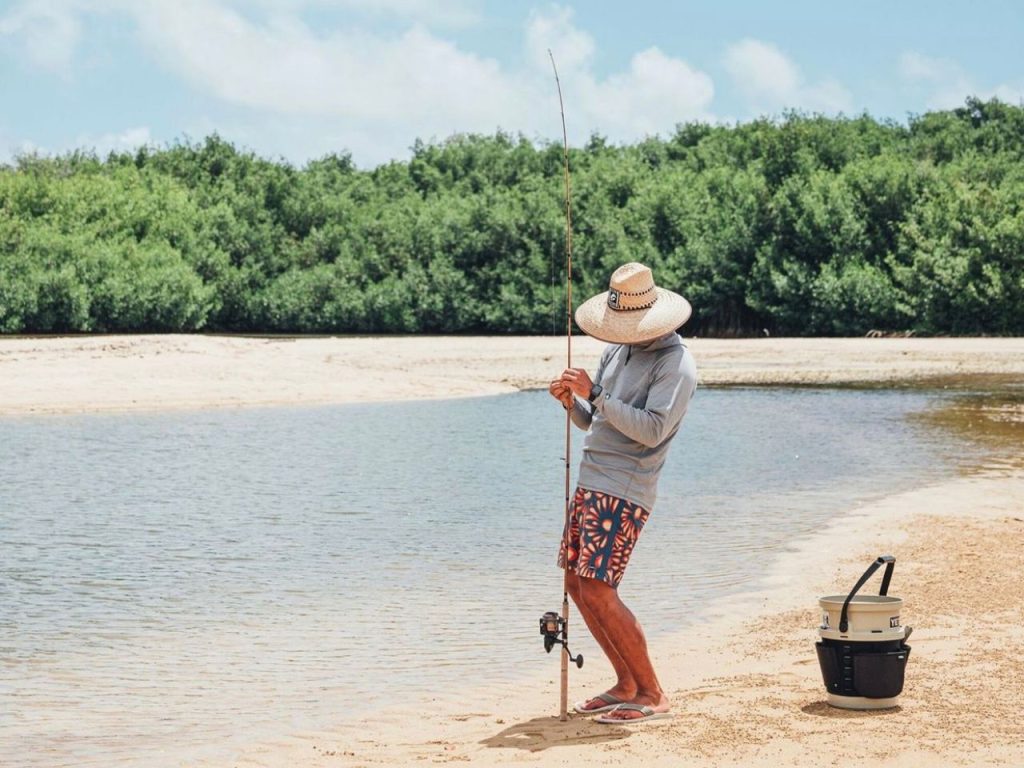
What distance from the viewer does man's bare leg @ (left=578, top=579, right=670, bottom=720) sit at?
5441 millimetres

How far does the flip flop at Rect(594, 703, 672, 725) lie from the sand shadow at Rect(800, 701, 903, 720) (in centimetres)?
54

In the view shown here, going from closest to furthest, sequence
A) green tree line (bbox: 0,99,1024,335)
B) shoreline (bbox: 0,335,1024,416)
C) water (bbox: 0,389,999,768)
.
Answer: water (bbox: 0,389,999,768), shoreline (bbox: 0,335,1024,416), green tree line (bbox: 0,99,1024,335)

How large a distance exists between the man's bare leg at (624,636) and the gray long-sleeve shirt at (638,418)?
1.21 ft

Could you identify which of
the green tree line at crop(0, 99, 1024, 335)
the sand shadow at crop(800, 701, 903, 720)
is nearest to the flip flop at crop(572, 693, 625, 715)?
the sand shadow at crop(800, 701, 903, 720)

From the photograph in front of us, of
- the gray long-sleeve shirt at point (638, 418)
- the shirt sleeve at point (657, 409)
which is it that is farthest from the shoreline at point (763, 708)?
the shirt sleeve at point (657, 409)

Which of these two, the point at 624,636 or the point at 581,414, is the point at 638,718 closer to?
the point at 624,636

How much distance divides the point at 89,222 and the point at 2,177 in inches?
179

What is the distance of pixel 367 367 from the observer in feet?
101

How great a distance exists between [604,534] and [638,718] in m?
0.74

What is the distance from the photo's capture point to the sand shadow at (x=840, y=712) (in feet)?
17.8

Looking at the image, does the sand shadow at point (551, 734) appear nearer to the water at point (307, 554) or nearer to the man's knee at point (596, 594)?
the man's knee at point (596, 594)

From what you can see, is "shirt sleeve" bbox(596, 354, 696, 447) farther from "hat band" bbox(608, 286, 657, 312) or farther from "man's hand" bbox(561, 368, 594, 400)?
"hat band" bbox(608, 286, 657, 312)

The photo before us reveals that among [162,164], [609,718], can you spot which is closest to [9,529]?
[609,718]

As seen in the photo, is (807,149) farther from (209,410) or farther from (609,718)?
(609,718)
